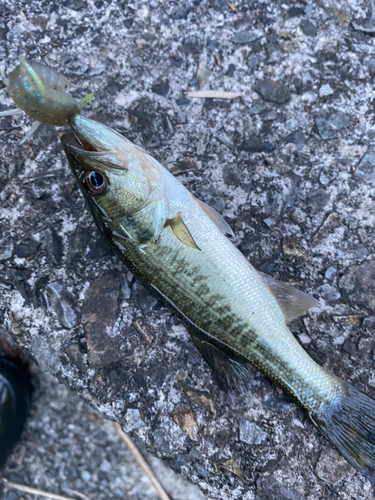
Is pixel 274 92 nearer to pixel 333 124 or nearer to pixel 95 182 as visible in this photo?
pixel 333 124

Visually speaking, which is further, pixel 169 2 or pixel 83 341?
pixel 169 2

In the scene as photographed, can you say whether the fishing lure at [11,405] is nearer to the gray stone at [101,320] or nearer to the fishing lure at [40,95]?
the gray stone at [101,320]

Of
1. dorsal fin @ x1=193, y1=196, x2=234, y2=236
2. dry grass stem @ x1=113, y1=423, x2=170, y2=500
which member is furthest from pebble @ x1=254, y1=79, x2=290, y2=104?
dry grass stem @ x1=113, y1=423, x2=170, y2=500

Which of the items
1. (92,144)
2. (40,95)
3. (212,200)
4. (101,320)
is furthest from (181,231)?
(40,95)

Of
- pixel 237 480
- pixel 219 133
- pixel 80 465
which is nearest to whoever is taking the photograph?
pixel 237 480

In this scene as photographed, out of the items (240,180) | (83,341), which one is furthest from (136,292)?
(240,180)

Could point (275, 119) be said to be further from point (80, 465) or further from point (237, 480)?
point (80, 465)

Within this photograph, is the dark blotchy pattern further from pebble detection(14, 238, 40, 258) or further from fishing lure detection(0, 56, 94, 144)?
fishing lure detection(0, 56, 94, 144)
